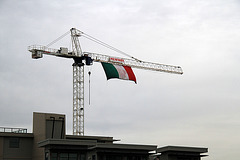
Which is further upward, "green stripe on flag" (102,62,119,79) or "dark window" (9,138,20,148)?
"green stripe on flag" (102,62,119,79)

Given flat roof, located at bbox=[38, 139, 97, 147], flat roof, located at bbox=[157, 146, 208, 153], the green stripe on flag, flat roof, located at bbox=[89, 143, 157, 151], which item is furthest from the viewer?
the green stripe on flag

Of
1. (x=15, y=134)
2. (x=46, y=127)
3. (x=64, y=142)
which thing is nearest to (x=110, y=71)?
(x=46, y=127)

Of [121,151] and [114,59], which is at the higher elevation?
[114,59]

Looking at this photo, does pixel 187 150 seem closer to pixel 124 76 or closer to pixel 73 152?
pixel 73 152

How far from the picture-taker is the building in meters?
67.3

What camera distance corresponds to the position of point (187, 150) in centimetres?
7375

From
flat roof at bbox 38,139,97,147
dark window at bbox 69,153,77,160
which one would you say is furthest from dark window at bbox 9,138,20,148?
dark window at bbox 69,153,77,160

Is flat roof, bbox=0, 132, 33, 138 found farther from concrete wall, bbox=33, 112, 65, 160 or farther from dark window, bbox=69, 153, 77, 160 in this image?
dark window, bbox=69, 153, 77, 160

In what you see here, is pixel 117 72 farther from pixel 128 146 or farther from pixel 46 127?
pixel 128 146

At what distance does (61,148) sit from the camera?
67.2 metres

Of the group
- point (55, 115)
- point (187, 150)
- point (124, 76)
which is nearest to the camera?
point (187, 150)

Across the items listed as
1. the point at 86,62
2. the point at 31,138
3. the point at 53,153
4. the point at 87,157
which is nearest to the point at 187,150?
the point at 87,157

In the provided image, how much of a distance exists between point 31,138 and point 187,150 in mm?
27243

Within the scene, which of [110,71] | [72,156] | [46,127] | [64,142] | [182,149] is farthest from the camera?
[110,71]
